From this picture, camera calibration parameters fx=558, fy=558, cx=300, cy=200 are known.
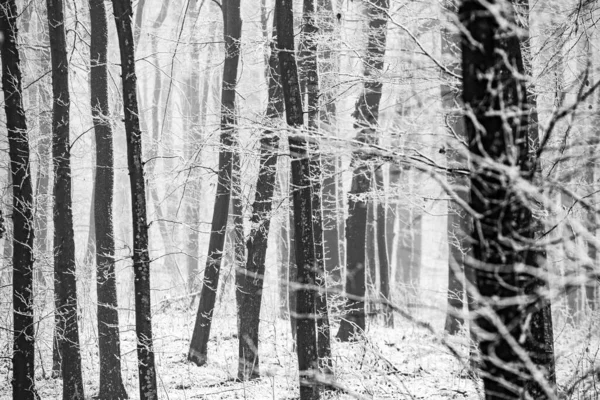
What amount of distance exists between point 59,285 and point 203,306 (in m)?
3.64

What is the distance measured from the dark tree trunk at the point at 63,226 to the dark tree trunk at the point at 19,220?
1.61 ft

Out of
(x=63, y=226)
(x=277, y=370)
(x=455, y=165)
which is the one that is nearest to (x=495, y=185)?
(x=455, y=165)

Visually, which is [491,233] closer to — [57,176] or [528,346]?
[528,346]

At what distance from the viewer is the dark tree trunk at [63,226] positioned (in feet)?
28.8

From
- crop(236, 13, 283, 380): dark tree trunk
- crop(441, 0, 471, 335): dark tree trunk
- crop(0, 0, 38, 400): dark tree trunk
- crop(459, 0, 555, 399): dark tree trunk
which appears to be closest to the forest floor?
crop(236, 13, 283, 380): dark tree trunk

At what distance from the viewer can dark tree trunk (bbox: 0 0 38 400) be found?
807cm

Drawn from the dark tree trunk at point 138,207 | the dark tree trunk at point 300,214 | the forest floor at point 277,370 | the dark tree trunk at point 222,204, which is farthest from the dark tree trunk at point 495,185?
the dark tree trunk at point 222,204

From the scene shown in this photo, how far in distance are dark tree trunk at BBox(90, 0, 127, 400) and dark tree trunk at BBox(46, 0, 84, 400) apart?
20.6 inches

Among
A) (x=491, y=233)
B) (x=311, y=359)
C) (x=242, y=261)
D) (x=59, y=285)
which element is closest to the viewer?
(x=491, y=233)

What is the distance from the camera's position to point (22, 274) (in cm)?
824

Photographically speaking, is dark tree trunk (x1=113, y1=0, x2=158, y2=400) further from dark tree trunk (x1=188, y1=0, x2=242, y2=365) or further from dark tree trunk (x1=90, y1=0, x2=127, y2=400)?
dark tree trunk (x1=188, y1=0, x2=242, y2=365)

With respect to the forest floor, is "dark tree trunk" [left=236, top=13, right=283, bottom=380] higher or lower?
higher

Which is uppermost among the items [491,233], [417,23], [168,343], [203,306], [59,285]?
[417,23]

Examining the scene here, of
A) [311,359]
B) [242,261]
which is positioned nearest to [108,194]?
[242,261]
